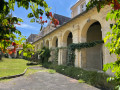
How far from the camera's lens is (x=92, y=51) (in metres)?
10.9

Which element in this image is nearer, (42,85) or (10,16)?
(10,16)

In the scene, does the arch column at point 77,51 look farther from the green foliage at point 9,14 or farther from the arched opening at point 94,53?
the green foliage at point 9,14

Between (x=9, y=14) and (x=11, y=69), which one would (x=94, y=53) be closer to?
(x=11, y=69)

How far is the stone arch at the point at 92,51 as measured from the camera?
28.8 feet

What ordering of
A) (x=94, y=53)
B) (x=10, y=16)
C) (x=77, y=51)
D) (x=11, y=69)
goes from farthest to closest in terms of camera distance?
(x=94, y=53), (x=11, y=69), (x=77, y=51), (x=10, y=16)

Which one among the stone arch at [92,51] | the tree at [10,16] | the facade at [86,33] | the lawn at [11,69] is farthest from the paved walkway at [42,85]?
the tree at [10,16]

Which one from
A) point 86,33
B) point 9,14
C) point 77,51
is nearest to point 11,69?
point 77,51

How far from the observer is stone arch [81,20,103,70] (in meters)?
8.77

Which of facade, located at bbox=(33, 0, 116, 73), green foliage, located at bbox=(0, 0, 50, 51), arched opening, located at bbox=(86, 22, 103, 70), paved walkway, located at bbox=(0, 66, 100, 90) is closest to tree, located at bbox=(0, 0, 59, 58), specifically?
green foliage, located at bbox=(0, 0, 50, 51)

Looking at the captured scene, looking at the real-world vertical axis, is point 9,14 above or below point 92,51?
above

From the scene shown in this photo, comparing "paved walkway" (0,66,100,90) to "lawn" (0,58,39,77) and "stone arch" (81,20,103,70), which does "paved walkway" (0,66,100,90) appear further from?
"stone arch" (81,20,103,70)

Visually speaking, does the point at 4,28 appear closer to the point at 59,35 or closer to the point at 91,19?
the point at 91,19

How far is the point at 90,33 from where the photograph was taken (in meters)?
12.1

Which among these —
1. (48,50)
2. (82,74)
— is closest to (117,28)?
(82,74)
